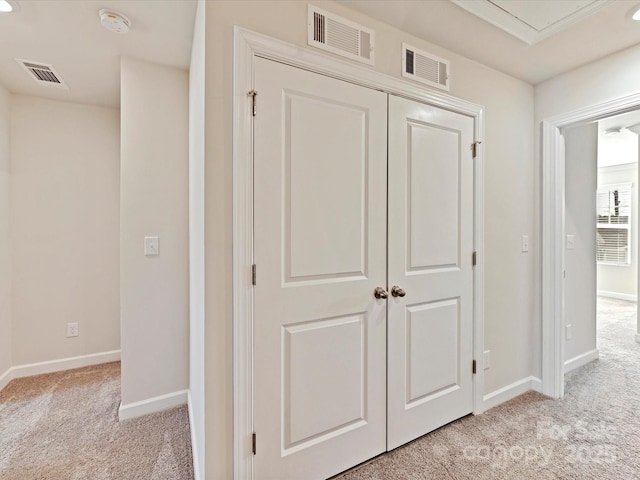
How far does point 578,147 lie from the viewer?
114 inches

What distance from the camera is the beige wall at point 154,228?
7.06ft

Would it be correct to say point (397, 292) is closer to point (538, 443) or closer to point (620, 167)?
point (538, 443)

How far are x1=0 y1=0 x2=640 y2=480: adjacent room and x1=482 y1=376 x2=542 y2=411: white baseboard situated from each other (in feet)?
0.08

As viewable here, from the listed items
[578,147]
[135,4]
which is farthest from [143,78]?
[578,147]

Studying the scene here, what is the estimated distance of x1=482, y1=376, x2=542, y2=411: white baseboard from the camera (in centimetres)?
224

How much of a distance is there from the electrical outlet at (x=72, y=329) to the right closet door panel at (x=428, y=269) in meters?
2.94

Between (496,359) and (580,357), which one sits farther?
(580,357)

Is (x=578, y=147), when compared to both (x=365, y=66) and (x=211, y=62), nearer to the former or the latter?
(x=365, y=66)

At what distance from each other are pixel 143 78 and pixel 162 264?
1.29m

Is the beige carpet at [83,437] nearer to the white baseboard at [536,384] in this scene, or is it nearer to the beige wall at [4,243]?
the beige wall at [4,243]

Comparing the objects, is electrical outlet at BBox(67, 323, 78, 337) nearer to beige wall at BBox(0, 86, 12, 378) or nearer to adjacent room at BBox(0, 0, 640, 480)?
adjacent room at BBox(0, 0, 640, 480)

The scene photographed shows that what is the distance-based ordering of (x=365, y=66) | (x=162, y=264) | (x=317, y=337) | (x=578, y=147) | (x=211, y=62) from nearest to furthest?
(x=211, y=62)
(x=317, y=337)
(x=365, y=66)
(x=162, y=264)
(x=578, y=147)

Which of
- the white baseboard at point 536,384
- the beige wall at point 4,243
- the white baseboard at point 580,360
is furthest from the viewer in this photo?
the white baseboard at point 580,360

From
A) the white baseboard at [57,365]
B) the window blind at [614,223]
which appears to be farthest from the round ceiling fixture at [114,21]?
the window blind at [614,223]
